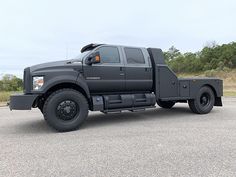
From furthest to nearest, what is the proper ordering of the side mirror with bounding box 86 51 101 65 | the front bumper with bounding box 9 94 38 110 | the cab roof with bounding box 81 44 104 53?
1. the cab roof with bounding box 81 44 104 53
2. the side mirror with bounding box 86 51 101 65
3. the front bumper with bounding box 9 94 38 110

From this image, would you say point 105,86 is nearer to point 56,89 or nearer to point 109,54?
point 109,54

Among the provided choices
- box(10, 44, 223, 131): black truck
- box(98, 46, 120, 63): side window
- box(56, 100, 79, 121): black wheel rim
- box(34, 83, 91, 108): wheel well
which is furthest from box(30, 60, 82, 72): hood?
box(56, 100, 79, 121): black wheel rim

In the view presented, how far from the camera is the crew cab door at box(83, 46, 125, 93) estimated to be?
7023 mm

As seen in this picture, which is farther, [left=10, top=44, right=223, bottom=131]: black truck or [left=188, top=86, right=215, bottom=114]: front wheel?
[left=188, top=86, right=215, bottom=114]: front wheel

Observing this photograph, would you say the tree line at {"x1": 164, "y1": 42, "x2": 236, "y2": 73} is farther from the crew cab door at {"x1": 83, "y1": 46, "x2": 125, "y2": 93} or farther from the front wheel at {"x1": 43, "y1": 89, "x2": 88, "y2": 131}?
the front wheel at {"x1": 43, "y1": 89, "x2": 88, "y2": 131}

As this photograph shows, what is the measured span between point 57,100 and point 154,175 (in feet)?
11.5

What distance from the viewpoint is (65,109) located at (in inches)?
256

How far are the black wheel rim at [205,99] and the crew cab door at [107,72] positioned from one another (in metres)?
3.01

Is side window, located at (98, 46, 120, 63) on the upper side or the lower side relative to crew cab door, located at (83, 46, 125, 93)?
upper

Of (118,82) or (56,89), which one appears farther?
(118,82)

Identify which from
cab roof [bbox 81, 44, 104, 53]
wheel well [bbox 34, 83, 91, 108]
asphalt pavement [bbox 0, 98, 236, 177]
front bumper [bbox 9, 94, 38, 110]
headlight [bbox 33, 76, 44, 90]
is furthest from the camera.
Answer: cab roof [bbox 81, 44, 104, 53]

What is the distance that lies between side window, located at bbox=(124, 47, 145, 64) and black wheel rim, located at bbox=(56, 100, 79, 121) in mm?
2142

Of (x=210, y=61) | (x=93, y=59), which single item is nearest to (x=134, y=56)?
(x=93, y=59)

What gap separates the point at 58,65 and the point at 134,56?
2340mm
